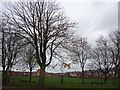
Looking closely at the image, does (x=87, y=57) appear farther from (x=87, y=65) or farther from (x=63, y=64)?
(x=63, y=64)

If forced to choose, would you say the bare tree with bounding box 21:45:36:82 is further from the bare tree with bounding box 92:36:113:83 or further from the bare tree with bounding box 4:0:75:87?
the bare tree with bounding box 92:36:113:83

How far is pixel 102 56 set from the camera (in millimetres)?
59938

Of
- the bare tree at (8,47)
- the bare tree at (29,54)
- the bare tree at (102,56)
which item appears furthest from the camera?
the bare tree at (102,56)

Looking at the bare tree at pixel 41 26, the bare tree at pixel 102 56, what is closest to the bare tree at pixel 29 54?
the bare tree at pixel 41 26

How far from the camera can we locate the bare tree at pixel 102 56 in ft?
189

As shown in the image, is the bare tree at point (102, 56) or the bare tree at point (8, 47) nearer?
the bare tree at point (8, 47)

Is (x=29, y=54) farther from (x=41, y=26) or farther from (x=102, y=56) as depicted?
(x=102, y=56)

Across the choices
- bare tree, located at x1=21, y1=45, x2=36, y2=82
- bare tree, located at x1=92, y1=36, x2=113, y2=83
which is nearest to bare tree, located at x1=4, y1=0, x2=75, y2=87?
bare tree, located at x1=21, y1=45, x2=36, y2=82

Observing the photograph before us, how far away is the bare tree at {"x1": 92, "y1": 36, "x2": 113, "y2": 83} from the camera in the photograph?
57594 millimetres

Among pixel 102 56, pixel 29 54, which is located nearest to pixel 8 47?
pixel 29 54

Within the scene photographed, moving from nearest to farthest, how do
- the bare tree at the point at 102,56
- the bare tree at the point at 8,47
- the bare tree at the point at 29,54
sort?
the bare tree at the point at 8,47
the bare tree at the point at 29,54
the bare tree at the point at 102,56

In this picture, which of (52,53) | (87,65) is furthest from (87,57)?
(52,53)

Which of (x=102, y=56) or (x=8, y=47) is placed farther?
(x=102, y=56)

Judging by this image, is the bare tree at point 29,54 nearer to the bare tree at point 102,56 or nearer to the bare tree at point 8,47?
the bare tree at point 8,47
